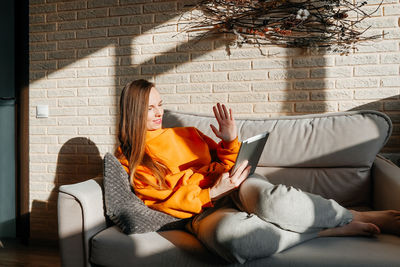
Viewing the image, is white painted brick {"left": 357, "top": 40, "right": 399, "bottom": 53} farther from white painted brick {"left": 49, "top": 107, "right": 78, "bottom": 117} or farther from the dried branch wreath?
white painted brick {"left": 49, "top": 107, "right": 78, "bottom": 117}

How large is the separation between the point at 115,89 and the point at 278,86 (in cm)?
122

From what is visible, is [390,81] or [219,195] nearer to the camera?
[219,195]

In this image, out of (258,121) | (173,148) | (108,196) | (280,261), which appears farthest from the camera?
(258,121)

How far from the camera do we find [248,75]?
2.34m

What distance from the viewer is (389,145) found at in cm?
214

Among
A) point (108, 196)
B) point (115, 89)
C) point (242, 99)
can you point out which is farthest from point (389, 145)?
point (115, 89)

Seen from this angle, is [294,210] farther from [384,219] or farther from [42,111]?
[42,111]

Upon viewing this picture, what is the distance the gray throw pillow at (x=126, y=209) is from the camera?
4.69 feet

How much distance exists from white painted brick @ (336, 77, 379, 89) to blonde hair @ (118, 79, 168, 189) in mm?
1278

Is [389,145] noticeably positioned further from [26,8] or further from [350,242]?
[26,8]

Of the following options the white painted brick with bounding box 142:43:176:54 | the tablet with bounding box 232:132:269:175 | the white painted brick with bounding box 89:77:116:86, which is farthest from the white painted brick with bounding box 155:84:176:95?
the tablet with bounding box 232:132:269:175

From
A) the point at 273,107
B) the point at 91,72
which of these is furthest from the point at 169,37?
the point at 273,107

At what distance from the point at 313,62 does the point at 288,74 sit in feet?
0.58

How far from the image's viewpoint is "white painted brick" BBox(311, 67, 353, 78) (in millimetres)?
2176
